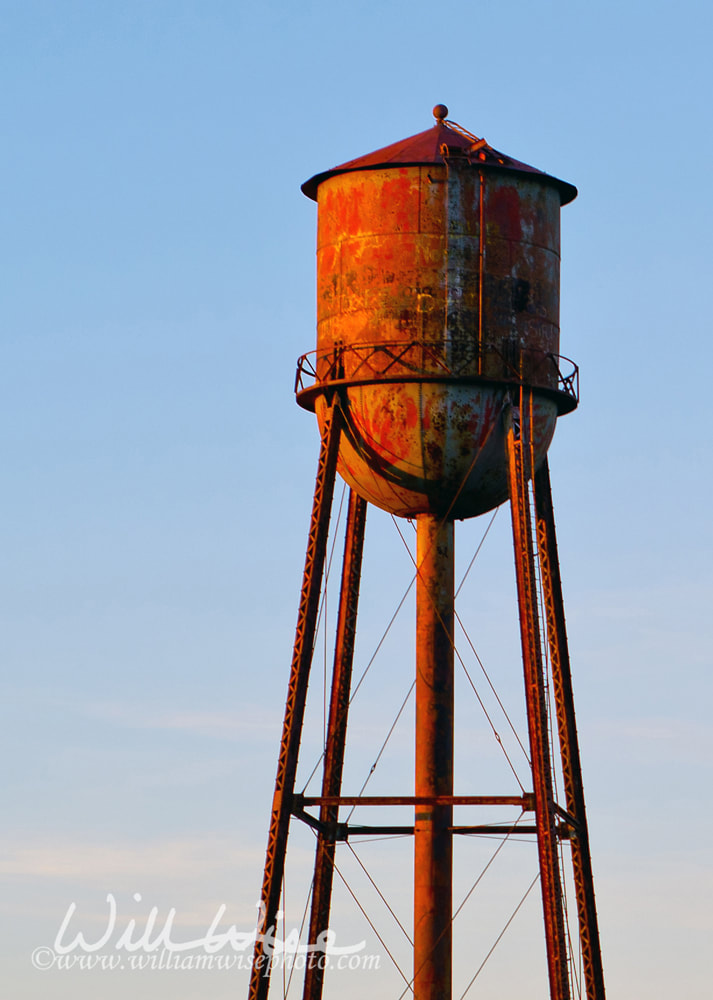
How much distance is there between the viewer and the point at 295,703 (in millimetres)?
34594

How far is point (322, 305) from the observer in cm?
3616

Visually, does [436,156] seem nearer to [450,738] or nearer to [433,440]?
[433,440]

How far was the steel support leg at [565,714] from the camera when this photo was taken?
36312 millimetres

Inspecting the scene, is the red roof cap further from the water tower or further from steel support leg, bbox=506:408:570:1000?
steel support leg, bbox=506:408:570:1000

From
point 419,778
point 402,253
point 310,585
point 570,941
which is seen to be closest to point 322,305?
point 402,253

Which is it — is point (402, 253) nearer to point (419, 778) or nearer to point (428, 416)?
point (428, 416)

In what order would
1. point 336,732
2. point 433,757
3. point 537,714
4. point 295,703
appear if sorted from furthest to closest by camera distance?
1. point 336,732
2. point 433,757
3. point 295,703
4. point 537,714

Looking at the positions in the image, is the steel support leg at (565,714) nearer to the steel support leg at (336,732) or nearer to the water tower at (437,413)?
the water tower at (437,413)

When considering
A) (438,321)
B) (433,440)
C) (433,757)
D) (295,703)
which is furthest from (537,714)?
(438,321)

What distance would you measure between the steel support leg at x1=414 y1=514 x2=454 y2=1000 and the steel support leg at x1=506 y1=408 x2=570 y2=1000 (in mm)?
1854

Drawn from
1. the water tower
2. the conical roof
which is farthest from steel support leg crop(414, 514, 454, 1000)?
the conical roof

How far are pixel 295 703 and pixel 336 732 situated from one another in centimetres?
244

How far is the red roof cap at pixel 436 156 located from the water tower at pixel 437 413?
4 cm

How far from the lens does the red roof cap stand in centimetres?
3547
